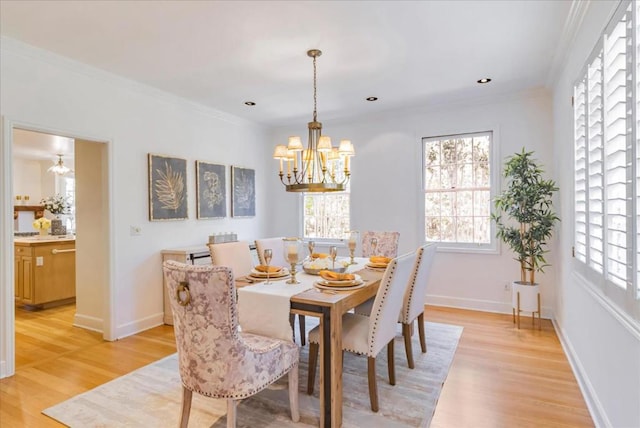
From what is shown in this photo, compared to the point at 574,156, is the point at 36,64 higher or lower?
higher

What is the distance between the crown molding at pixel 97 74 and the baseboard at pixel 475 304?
392 cm

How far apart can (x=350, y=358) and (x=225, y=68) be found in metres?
2.99

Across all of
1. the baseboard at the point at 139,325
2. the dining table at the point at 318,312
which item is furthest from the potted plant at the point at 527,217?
the baseboard at the point at 139,325

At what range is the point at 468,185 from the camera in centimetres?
473

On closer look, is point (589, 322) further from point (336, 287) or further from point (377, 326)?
point (336, 287)

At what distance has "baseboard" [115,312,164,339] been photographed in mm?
3781

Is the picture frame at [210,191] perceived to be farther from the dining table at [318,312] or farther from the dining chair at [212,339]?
the dining chair at [212,339]

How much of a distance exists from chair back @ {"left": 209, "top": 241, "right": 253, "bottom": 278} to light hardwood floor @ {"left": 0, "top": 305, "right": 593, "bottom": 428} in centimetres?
104

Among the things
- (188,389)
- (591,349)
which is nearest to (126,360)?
(188,389)

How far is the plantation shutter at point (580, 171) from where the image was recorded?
2.53 m

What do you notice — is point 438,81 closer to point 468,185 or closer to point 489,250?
point 468,185

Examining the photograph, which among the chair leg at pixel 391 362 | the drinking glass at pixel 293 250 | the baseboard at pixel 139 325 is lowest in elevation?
the baseboard at pixel 139 325

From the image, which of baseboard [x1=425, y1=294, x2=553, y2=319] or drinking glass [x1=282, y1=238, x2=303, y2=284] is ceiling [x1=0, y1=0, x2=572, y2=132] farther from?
baseboard [x1=425, y1=294, x2=553, y2=319]

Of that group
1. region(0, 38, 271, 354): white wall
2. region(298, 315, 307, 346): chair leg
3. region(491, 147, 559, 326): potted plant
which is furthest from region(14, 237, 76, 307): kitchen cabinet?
region(491, 147, 559, 326): potted plant
